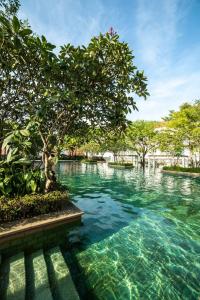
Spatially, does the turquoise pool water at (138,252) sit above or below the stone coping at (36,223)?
below

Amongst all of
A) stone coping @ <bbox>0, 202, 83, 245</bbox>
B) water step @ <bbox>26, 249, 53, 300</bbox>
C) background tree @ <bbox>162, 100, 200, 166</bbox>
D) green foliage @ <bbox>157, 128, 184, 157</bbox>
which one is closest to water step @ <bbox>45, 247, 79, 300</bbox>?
water step @ <bbox>26, 249, 53, 300</bbox>

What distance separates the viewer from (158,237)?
25.4ft

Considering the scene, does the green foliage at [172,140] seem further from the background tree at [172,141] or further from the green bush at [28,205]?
the green bush at [28,205]

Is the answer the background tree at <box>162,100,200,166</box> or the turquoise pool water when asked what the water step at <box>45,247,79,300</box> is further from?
the background tree at <box>162,100,200,166</box>

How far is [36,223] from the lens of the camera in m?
7.32

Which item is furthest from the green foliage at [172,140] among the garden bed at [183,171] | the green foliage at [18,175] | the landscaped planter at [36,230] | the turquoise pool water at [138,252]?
the green foliage at [18,175]

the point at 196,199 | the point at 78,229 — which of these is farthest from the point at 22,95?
the point at 196,199

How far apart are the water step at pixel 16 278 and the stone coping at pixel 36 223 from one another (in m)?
1.16

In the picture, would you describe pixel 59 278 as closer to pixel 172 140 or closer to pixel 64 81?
pixel 64 81

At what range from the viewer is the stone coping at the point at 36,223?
655cm

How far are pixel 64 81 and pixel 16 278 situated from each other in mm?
7354

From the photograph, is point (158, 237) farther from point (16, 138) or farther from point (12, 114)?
point (12, 114)

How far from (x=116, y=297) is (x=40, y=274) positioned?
73.9 inches

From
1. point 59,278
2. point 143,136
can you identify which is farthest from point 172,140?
point 59,278
